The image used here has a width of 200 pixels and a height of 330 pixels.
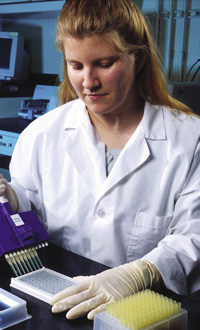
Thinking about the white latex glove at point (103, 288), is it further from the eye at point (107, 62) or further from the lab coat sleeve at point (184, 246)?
the eye at point (107, 62)

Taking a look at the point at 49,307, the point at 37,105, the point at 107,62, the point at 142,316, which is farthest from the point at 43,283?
the point at 37,105

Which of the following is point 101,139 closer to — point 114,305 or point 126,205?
point 126,205

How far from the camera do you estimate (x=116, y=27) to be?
1289mm

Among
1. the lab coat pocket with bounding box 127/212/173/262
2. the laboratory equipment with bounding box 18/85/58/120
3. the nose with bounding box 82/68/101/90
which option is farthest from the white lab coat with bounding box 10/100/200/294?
the laboratory equipment with bounding box 18/85/58/120

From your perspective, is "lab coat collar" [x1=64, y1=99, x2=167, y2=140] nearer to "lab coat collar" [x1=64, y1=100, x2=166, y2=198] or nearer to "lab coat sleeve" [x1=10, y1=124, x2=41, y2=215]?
"lab coat collar" [x1=64, y1=100, x2=166, y2=198]

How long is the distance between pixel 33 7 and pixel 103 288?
2978mm

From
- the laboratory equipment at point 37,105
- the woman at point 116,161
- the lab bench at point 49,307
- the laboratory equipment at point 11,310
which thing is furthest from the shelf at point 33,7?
the laboratory equipment at point 11,310

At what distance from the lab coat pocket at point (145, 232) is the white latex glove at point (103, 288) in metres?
0.24

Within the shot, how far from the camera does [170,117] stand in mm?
1491

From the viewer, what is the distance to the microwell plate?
1009 millimetres

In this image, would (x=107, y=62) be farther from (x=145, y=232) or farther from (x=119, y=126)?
(x=145, y=232)

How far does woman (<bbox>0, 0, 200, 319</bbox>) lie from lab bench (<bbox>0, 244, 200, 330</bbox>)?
0.11 m

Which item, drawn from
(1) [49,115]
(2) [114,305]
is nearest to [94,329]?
(2) [114,305]

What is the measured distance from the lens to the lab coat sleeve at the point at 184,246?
1147mm
